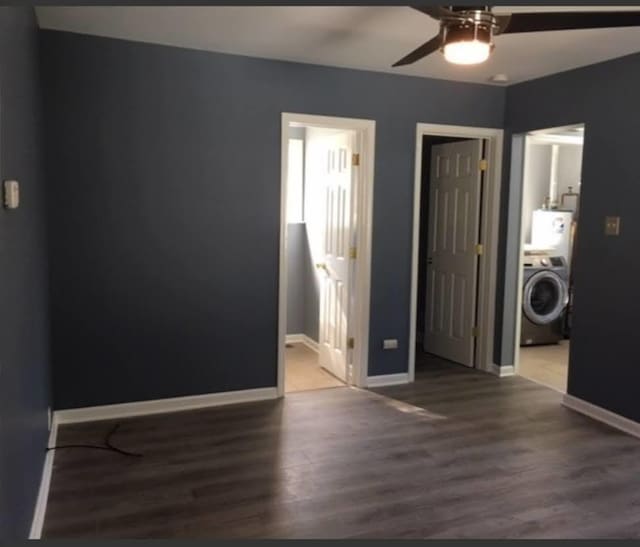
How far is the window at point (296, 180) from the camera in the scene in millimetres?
5598

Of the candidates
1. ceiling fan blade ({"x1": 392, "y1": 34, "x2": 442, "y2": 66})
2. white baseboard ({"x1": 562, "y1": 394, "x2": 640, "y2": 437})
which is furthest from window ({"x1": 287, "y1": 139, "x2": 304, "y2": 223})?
white baseboard ({"x1": 562, "y1": 394, "x2": 640, "y2": 437})

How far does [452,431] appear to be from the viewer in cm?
361

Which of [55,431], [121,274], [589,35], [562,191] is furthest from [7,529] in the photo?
[562,191]

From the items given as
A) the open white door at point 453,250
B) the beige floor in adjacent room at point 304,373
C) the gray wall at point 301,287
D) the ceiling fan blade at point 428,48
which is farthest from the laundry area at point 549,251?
the ceiling fan blade at point 428,48

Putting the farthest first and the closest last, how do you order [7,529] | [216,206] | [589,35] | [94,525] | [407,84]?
[407,84] < [216,206] < [589,35] < [94,525] < [7,529]

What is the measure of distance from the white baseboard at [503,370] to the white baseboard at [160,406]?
1934 mm

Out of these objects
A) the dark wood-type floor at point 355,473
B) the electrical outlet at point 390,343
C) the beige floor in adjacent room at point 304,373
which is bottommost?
the dark wood-type floor at point 355,473

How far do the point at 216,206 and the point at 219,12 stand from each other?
50.3 inches

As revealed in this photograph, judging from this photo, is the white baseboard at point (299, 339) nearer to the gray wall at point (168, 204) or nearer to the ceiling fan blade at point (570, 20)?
the gray wall at point (168, 204)

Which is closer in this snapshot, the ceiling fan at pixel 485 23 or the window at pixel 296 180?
the ceiling fan at pixel 485 23

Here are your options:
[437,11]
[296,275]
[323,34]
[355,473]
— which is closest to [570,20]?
[437,11]

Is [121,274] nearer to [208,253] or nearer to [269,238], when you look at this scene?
[208,253]

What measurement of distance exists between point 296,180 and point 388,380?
2.21m

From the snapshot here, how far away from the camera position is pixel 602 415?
12.6 feet
